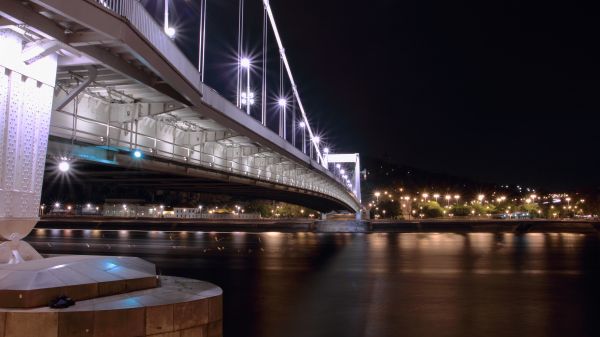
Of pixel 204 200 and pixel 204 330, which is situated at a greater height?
pixel 204 200

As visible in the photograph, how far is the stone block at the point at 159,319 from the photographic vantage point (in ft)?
22.4

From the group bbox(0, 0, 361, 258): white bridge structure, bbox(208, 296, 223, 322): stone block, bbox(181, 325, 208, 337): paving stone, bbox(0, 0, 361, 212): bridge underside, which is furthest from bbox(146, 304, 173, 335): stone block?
bbox(0, 0, 361, 212): bridge underside

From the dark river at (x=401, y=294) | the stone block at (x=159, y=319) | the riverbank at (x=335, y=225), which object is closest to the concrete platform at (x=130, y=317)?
the stone block at (x=159, y=319)

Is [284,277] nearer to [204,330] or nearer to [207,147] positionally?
[207,147]

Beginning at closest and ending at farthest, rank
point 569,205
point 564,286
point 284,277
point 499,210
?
1. point 564,286
2. point 284,277
3. point 499,210
4. point 569,205

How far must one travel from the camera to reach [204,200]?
107 meters

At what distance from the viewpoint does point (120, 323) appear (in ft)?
21.7

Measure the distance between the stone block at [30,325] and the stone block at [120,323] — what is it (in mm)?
519

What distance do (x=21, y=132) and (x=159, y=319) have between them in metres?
4.02

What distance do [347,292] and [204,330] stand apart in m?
11.5

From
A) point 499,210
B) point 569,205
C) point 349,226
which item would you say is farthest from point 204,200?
point 569,205

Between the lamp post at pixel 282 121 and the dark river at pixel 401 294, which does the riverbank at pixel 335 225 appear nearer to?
the lamp post at pixel 282 121

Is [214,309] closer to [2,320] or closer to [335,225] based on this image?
[2,320]

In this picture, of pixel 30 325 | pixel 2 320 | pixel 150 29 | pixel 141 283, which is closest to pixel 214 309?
pixel 141 283
